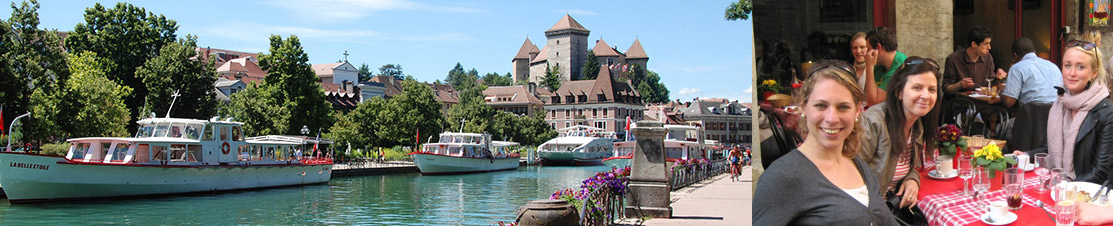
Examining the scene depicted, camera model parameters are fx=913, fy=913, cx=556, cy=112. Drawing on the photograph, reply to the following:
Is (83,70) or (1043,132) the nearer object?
(1043,132)

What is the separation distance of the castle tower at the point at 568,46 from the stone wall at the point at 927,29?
458 ft

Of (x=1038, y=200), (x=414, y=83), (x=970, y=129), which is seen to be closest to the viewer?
(x=1038, y=200)

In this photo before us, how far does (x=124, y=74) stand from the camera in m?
49.3

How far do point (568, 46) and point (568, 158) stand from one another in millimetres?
75541

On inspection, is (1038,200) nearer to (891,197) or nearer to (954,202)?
(954,202)

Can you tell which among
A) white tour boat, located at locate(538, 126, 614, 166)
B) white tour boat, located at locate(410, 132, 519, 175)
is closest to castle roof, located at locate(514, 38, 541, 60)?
white tour boat, located at locate(538, 126, 614, 166)

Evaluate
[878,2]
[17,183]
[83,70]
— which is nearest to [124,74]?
[83,70]

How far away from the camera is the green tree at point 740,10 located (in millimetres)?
15859

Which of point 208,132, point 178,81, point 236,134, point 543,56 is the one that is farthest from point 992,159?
point 543,56

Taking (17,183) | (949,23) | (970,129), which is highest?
(949,23)

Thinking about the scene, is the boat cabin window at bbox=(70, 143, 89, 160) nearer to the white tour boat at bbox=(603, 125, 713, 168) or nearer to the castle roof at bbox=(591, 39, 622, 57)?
the white tour boat at bbox=(603, 125, 713, 168)

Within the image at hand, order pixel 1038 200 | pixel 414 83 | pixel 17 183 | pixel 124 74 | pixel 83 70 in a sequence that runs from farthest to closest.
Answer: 1. pixel 414 83
2. pixel 124 74
3. pixel 83 70
4. pixel 17 183
5. pixel 1038 200

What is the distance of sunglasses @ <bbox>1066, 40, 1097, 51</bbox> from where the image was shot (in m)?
4.49

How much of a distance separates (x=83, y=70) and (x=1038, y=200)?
149 ft
